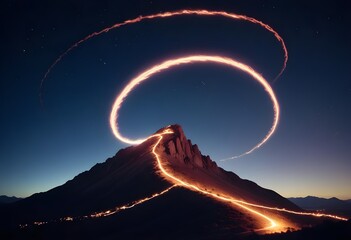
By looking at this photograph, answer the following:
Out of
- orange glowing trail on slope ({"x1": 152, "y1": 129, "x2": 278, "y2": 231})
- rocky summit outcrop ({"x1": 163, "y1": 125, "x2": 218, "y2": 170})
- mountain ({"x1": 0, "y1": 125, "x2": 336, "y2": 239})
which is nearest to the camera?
mountain ({"x1": 0, "y1": 125, "x2": 336, "y2": 239})

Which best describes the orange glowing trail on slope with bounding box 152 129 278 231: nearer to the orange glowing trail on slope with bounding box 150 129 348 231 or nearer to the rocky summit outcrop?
the orange glowing trail on slope with bounding box 150 129 348 231

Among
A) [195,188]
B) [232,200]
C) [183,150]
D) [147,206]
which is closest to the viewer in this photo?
[147,206]

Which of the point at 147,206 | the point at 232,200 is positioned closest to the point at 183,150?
the point at 232,200

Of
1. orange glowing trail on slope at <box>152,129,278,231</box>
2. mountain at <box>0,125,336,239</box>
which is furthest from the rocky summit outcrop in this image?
orange glowing trail on slope at <box>152,129,278,231</box>

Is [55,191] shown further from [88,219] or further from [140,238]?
[140,238]

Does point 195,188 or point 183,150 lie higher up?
point 183,150

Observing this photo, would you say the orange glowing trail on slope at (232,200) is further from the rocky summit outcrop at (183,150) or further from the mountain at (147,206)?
the rocky summit outcrop at (183,150)

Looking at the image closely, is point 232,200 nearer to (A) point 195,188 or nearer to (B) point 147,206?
(A) point 195,188

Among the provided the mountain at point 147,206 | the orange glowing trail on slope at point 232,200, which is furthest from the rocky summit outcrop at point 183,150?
the orange glowing trail on slope at point 232,200
